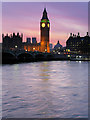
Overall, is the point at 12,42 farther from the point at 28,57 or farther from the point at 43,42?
the point at 28,57

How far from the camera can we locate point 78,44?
575 feet

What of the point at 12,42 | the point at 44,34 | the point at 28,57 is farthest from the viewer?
the point at 44,34

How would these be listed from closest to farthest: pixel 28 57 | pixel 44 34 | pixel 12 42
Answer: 1. pixel 28 57
2. pixel 12 42
3. pixel 44 34

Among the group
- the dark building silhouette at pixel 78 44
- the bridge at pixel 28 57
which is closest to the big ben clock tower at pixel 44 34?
the dark building silhouette at pixel 78 44

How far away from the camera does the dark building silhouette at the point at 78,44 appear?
158 meters

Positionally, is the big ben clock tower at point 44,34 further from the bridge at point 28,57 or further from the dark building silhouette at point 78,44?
the bridge at point 28,57

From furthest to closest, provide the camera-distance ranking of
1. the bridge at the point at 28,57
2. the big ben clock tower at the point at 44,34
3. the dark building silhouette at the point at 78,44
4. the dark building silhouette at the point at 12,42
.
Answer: the big ben clock tower at the point at 44,34 < the dark building silhouette at the point at 12,42 < the dark building silhouette at the point at 78,44 < the bridge at the point at 28,57

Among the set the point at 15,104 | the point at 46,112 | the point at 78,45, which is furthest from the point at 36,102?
the point at 78,45

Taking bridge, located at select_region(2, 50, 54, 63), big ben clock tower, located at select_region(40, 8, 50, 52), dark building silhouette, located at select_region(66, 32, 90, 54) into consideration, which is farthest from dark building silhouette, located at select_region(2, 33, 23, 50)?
bridge, located at select_region(2, 50, 54, 63)

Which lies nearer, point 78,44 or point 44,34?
point 78,44

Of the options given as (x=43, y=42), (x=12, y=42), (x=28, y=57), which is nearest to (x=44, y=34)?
(x=43, y=42)

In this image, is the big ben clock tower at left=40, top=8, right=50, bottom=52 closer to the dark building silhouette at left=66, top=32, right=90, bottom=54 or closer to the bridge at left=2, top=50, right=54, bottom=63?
the dark building silhouette at left=66, top=32, right=90, bottom=54

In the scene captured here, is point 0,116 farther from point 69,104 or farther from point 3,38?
point 3,38

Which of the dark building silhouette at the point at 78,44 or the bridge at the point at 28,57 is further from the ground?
the dark building silhouette at the point at 78,44
